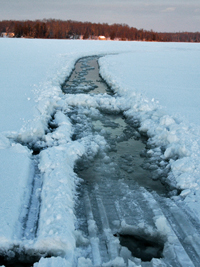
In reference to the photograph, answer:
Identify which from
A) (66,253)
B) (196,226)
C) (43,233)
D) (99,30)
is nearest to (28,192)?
(43,233)

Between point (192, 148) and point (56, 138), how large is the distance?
2.65 meters

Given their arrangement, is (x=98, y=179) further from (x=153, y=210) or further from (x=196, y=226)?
(x=196, y=226)

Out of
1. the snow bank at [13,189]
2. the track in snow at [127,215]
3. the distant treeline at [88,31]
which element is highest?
the distant treeline at [88,31]

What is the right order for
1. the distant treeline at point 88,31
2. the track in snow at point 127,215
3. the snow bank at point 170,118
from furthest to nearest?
the distant treeline at point 88,31
the snow bank at point 170,118
the track in snow at point 127,215

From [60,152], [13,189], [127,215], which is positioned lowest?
[127,215]

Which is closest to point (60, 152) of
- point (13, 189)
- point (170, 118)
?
point (13, 189)

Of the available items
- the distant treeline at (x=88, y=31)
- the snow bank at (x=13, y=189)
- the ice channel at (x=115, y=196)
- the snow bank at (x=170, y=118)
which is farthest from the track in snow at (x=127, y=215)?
the distant treeline at (x=88, y=31)

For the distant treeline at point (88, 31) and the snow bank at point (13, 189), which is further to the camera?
the distant treeline at point (88, 31)

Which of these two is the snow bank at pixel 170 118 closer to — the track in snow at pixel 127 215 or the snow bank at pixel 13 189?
the track in snow at pixel 127 215

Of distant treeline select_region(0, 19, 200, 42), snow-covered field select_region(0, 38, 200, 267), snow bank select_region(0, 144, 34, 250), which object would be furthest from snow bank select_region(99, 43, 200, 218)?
distant treeline select_region(0, 19, 200, 42)

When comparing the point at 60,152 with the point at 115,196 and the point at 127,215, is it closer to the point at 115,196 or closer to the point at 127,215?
the point at 115,196

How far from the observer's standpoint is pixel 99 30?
96.0 m

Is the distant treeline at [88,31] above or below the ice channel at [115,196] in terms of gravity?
above

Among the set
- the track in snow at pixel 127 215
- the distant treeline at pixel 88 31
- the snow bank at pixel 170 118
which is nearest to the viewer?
the track in snow at pixel 127 215
